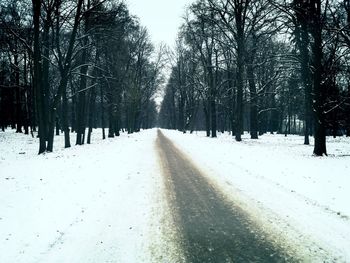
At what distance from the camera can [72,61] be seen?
3681 centimetres

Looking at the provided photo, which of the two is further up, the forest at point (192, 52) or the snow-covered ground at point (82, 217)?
the forest at point (192, 52)

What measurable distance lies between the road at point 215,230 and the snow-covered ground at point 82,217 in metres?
0.37

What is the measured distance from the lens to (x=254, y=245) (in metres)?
4.99

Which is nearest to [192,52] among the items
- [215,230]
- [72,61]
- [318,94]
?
[72,61]

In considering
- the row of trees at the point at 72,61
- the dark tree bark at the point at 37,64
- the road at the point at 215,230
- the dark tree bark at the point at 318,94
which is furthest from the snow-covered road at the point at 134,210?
the row of trees at the point at 72,61

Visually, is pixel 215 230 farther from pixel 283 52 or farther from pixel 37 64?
pixel 283 52

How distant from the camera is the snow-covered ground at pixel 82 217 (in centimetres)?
467

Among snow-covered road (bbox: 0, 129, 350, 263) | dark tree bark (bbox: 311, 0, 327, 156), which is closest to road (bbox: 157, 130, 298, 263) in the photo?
snow-covered road (bbox: 0, 129, 350, 263)

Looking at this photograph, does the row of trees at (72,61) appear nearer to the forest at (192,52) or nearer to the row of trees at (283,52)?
the forest at (192,52)

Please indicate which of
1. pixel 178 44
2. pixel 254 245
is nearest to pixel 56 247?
pixel 254 245

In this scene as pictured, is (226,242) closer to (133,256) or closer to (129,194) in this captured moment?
(133,256)

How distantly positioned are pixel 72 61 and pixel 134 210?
3314 centimetres

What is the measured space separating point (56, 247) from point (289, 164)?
35.0ft

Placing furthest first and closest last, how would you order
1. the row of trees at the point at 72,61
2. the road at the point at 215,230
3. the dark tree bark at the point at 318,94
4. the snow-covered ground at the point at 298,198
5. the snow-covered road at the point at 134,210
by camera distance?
the row of trees at the point at 72,61, the dark tree bark at the point at 318,94, the snow-covered ground at the point at 298,198, the snow-covered road at the point at 134,210, the road at the point at 215,230
